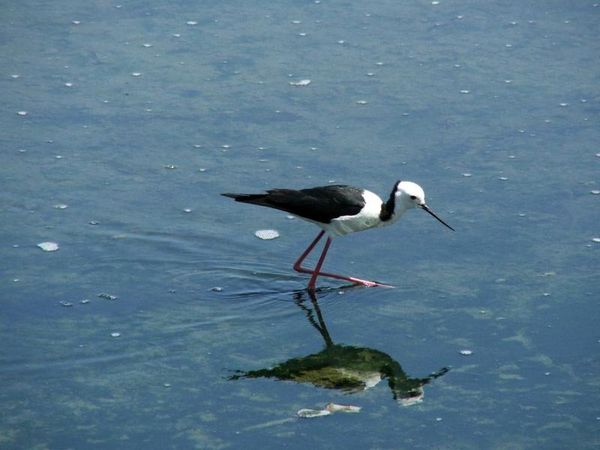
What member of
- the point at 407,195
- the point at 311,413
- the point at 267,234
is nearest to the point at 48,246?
the point at 267,234

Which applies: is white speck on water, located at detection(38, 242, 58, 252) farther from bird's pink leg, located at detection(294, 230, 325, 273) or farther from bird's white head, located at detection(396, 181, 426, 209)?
bird's white head, located at detection(396, 181, 426, 209)

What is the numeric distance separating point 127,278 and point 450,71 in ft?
13.6

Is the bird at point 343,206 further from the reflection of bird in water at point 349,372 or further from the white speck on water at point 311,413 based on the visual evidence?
the white speck on water at point 311,413

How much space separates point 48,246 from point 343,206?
1960 mm

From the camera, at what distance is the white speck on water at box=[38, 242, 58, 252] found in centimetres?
741

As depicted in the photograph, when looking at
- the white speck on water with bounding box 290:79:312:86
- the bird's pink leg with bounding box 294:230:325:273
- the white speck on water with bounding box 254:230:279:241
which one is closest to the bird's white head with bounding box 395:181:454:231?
the bird's pink leg with bounding box 294:230:325:273

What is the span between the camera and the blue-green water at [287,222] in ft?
19.1

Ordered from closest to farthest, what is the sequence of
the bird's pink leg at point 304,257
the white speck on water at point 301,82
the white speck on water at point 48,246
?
the bird's pink leg at point 304,257
the white speck on water at point 48,246
the white speck on water at point 301,82

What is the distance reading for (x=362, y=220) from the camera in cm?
703

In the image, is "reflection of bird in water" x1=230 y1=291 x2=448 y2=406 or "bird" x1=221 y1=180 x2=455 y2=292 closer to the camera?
"reflection of bird in water" x1=230 y1=291 x2=448 y2=406

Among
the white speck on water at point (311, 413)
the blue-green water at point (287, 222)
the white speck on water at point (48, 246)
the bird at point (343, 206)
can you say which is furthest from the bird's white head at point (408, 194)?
the white speck on water at point (48, 246)

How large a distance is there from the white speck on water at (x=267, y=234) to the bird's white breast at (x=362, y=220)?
0.59 meters

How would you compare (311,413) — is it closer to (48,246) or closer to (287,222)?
(287,222)

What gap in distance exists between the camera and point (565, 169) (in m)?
8.48
